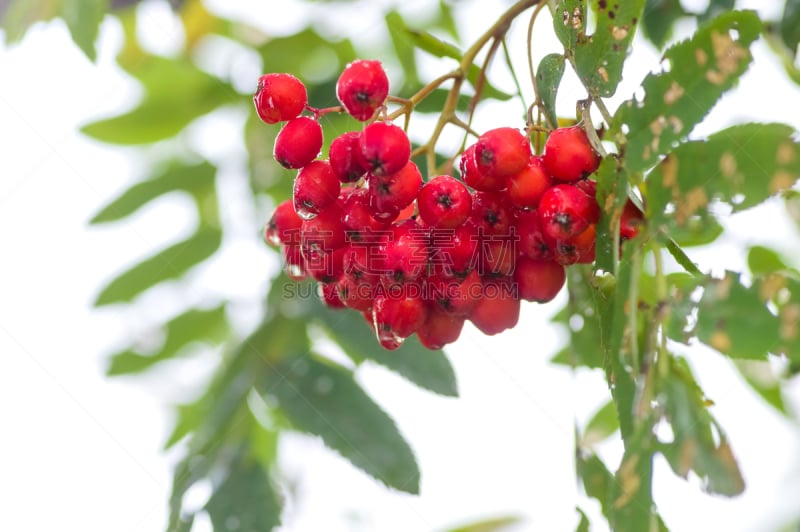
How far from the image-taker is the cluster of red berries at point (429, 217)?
0.93 meters

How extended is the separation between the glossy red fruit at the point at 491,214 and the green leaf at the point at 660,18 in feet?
1.95

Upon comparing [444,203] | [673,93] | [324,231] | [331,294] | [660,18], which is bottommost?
[331,294]

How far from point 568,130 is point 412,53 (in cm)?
73

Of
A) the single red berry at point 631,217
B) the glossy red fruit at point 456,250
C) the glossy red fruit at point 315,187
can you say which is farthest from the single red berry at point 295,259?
the single red berry at point 631,217

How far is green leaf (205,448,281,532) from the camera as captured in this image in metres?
1.21

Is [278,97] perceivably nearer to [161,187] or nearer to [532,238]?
[532,238]

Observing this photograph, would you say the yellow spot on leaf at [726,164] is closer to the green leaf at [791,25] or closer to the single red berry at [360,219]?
the single red berry at [360,219]

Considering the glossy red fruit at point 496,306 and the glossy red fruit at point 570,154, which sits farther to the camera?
the glossy red fruit at point 496,306

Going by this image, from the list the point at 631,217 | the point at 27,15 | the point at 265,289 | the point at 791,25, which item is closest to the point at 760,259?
the point at 791,25

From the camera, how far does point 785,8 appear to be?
4.06 ft

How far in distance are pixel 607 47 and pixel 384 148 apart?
11.1 inches

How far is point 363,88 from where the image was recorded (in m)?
0.97

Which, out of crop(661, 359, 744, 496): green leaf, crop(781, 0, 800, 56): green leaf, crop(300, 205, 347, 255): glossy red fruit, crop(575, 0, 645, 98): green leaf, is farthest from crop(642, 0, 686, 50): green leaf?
crop(661, 359, 744, 496): green leaf

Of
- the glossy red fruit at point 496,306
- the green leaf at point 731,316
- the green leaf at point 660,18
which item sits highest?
the green leaf at point 660,18
